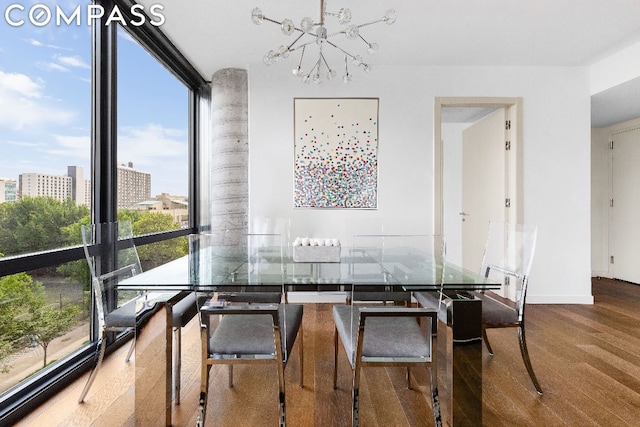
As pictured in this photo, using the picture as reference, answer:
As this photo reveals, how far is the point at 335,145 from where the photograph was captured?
3.72 meters

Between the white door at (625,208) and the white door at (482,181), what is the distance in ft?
7.47

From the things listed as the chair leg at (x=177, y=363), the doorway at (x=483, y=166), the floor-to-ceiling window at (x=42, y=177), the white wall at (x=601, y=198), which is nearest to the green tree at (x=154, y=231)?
the floor-to-ceiling window at (x=42, y=177)

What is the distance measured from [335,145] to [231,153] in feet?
3.66

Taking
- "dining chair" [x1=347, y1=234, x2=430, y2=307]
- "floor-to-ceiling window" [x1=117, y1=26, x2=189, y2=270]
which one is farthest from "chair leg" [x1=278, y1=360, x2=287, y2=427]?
"floor-to-ceiling window" [x1=117, y1=26, x2=189, y2=270]

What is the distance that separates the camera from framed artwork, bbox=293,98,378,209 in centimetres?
373

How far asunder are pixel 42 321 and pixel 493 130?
4.41 m

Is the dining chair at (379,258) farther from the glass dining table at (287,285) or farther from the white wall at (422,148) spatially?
the white wall at (422,148)

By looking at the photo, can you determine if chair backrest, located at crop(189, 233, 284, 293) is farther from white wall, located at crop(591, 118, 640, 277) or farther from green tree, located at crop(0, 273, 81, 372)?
white wall, located at crop(591, 118, 640, 277)

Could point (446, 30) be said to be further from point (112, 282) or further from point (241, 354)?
point (112, 282)

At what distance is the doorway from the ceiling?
484mm

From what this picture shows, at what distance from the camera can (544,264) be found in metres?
3.79

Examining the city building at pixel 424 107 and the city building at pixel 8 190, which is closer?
the city building at pixel 8 190

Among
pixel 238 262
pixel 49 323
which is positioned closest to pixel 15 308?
pixel 49 323

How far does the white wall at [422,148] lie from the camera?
374cm
